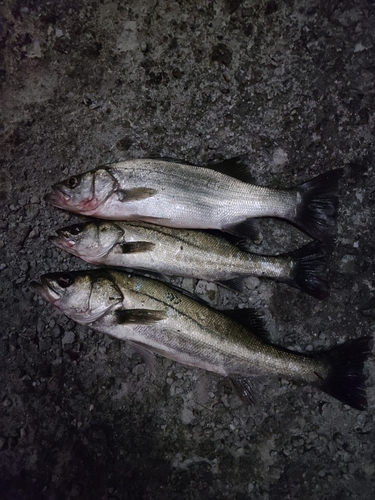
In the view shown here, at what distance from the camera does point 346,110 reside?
10.9 ft

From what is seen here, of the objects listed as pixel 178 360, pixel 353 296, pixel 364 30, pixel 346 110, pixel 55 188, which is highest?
pixel 364 30

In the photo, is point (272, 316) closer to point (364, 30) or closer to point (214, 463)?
point (214, 463)

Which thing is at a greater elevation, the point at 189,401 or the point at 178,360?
the point at 178,360

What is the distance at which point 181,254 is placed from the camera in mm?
2988

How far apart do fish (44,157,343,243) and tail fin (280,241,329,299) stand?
0.14 m

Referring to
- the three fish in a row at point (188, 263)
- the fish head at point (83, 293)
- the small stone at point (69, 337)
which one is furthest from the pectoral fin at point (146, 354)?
the small stone at point (69, 337)

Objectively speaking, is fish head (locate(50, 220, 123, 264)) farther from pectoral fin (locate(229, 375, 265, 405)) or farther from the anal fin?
pectoral fin (locate(229, 375, 265, 405))

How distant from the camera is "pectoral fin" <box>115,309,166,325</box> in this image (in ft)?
9.36

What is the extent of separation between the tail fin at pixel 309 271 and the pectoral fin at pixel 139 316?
0.97m

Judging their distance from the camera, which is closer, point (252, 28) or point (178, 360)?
point (178, 360)

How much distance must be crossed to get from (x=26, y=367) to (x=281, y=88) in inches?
120

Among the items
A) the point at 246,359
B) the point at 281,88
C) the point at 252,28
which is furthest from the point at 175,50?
the point at 246,359

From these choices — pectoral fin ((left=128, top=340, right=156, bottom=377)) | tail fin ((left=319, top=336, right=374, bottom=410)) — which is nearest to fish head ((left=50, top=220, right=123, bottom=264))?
pectoral fin ((left=128, top=340, right=156, bottom=377))

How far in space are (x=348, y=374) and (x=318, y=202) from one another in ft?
4.22
